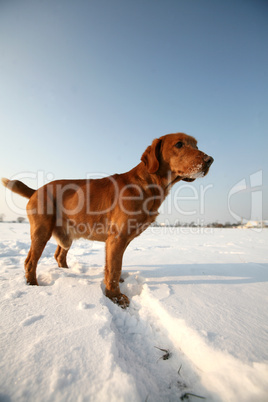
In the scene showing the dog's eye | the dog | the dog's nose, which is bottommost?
the dog

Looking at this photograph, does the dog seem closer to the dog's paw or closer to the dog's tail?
the dog's tail

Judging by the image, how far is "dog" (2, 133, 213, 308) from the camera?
2.38 m

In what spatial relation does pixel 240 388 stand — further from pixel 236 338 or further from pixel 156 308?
pixel 156 308

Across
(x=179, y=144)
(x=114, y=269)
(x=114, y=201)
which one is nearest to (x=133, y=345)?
(x=114, y=269)

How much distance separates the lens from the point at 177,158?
2600mm

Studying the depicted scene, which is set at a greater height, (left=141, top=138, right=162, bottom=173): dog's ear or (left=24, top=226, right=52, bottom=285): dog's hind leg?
(left=141, top=138, right=162, bottom=173): dog's ear

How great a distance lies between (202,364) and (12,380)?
1.06 metres

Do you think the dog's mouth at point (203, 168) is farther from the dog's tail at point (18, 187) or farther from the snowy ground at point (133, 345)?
the dog's tail at point (18, 187)

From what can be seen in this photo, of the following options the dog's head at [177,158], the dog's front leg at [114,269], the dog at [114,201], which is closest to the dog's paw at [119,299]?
the dog's front leg at [114,269]

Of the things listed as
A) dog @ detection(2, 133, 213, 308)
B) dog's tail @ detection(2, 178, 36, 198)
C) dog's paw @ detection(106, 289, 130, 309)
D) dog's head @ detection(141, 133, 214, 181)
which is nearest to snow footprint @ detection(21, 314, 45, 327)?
dog's paw @ detection(106, 289, 130, 309)

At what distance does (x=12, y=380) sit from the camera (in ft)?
2.65

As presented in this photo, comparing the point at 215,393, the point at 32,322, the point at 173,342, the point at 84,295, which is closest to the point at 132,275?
the point at 84,295

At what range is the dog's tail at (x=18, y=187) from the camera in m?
3.01

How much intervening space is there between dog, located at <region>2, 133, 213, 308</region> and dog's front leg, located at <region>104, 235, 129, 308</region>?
0.04 feet
